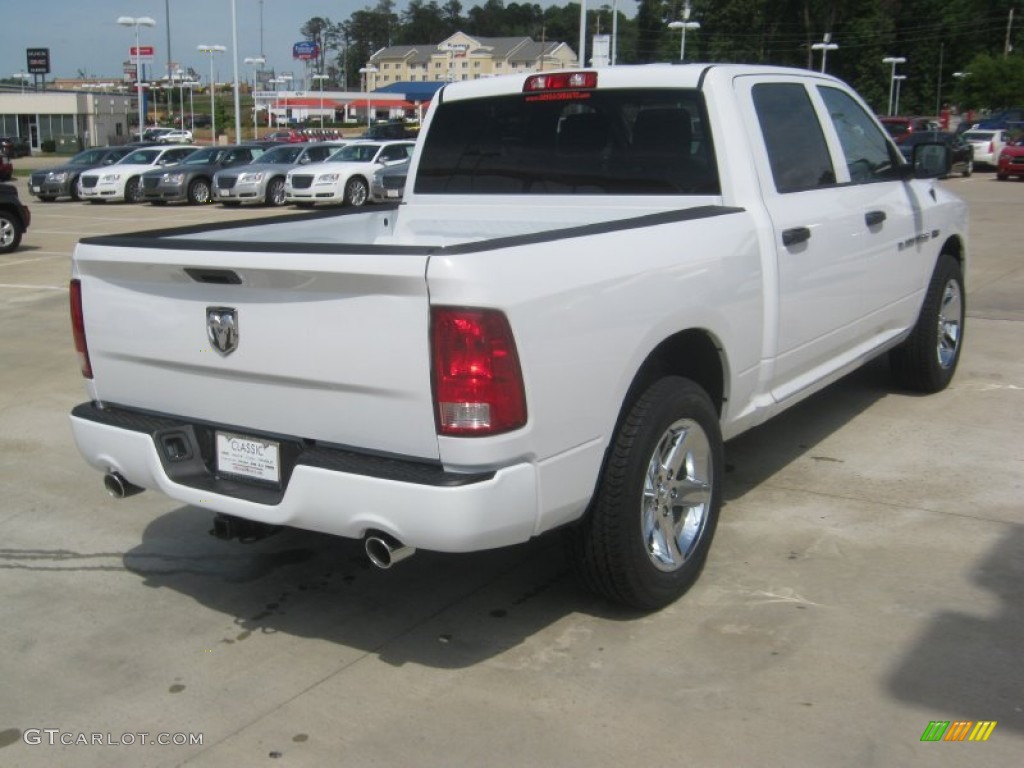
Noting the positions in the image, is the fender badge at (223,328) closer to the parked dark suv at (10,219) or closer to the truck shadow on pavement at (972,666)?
the truck shadow on pavement at (972,666)

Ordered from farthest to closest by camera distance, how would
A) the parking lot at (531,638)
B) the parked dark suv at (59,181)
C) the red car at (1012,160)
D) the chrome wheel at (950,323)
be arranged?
1. the red car at (1012,160)
2. the parked dark suv at (59,181)
3. the chrome wheel at (950,323)
4. the parking lot at (531,638)

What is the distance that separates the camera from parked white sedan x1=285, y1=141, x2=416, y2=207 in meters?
24.8

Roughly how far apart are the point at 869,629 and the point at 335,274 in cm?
228

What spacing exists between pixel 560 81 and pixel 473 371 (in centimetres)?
239

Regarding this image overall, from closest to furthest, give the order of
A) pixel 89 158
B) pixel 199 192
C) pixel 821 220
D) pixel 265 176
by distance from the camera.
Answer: pixel 821 220 → pixel 265 176 → pixel 199 192 → pixel 89 158

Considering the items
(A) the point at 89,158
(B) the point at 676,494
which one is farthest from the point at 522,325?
(A) the point at 89,158

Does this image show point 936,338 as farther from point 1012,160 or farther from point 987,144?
point 987,144

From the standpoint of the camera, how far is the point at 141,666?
3877mm

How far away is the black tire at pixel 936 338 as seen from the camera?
6.85 metres

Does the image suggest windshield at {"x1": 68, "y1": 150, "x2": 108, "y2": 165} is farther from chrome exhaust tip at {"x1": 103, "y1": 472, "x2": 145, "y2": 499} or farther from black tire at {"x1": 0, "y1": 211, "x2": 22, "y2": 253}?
chrome exhaust tip at {"x1": 103, "y1": 472, "x2": 145, "y2": 499}

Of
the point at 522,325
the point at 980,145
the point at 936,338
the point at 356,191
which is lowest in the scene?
the point at 936,338

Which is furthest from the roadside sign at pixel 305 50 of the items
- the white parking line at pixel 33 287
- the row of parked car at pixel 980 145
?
the white parking line at pixel 33 287

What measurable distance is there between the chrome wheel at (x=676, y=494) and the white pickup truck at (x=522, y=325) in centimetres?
1

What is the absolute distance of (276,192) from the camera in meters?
26.7
